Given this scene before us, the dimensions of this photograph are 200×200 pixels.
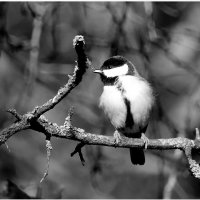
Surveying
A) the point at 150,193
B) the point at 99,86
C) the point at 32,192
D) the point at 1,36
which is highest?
the point at 1,36

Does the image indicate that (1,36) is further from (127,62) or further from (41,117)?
(41,117)

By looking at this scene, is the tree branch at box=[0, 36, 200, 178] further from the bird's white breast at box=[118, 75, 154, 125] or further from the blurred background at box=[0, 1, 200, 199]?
the bird's white breast at box=[118, 75, 154, 125]

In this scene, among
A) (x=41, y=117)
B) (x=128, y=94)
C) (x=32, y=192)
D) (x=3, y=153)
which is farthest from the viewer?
(x=3, y=153)

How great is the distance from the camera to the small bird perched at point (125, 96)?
13.1 feet

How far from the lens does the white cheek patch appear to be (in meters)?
4.17

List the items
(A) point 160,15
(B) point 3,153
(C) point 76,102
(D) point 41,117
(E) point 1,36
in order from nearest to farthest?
(D) point 41,117
(E) point 1,36
(C) point 76,102
(B) point 3,153
(A) point 160,15

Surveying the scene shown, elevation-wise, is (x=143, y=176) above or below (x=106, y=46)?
below

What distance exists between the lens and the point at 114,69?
4.25 m

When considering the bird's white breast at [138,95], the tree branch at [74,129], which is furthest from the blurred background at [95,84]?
the tree branch at [74,129]

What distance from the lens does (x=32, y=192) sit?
3.68m

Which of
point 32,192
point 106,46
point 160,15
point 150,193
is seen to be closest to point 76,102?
point 106,46

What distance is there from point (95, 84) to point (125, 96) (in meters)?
1.13

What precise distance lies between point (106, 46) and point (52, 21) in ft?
1.92

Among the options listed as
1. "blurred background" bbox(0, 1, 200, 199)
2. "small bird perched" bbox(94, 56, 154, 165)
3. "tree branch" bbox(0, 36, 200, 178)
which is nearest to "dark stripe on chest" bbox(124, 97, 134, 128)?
"small bird perched" bbox(94, 56, 154, 165)
